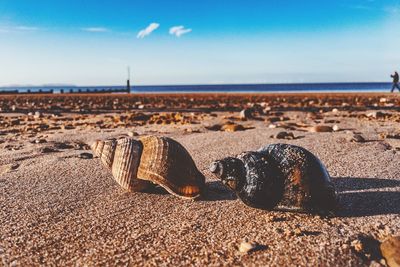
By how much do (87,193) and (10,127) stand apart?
18.6 ft

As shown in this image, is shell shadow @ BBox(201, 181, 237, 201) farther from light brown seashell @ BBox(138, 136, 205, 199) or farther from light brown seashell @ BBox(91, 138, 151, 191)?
light brown seashell @ BBox(91, 138, 151, 191)

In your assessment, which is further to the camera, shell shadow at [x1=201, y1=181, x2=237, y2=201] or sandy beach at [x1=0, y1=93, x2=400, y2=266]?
shell shadow at [x1=201, y1=181, x2=237, y2=201]

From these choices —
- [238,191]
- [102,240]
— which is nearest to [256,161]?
[238,191]

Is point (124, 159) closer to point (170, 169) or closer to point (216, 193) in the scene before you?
point (170, 169)

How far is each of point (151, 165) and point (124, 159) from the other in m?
0.28

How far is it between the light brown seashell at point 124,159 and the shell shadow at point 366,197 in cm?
156

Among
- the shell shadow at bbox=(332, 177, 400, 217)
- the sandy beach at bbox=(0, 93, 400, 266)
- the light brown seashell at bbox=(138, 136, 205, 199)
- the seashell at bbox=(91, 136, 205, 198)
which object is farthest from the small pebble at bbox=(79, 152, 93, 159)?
the shell shadow at bbox=(332, 177, 400, 217)

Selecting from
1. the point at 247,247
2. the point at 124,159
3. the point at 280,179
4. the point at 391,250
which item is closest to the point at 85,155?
the point at 124,159

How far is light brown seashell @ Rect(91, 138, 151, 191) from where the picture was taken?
10.0 ft

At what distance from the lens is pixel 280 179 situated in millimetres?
2562

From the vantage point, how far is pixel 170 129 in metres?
7.39

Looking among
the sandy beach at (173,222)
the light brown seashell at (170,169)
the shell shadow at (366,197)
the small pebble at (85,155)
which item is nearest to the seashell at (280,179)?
the sandy beach at (173,222)

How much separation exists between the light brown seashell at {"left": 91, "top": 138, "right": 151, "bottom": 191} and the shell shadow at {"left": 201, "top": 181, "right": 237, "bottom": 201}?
492 millimetres

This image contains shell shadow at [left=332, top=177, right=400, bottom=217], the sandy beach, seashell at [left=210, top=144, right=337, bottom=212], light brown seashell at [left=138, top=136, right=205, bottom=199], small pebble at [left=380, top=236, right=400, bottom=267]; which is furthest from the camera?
light brown seashell at [left=138, top=136, right=205, bottom=199]
